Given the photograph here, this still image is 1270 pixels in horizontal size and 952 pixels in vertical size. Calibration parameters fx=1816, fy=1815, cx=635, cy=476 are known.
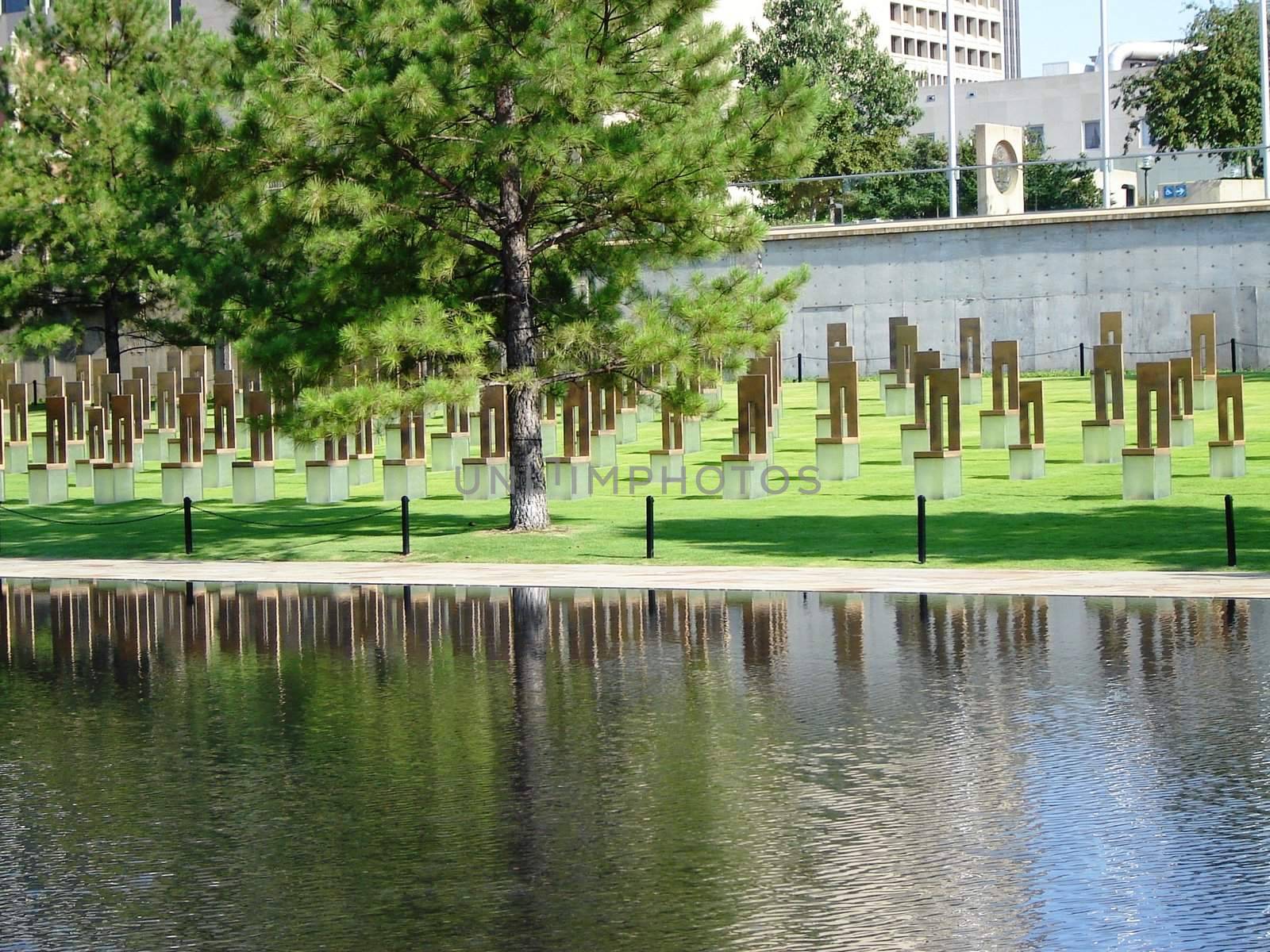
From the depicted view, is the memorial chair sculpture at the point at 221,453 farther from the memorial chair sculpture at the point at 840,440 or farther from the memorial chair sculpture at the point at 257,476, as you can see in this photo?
the memorial chair sculpture at the point at 840,440

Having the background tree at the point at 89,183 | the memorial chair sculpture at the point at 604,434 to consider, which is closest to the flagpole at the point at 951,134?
the memorial chair sculpture at the point at 604,434

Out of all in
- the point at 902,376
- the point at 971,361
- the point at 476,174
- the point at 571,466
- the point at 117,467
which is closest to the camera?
the point at 476,174

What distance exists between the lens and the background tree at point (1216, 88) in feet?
209

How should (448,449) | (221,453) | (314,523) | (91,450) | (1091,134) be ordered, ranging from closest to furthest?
1. (314,523)
2. (221,453)
3. (448,449)
4. (91,450)
5. (1091,134)

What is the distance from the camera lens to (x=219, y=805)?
9.04 metres

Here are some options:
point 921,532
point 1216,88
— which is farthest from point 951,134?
point 921,532

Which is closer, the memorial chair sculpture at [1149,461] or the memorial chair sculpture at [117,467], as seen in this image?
the memorial chair sculpture at [1149,461]

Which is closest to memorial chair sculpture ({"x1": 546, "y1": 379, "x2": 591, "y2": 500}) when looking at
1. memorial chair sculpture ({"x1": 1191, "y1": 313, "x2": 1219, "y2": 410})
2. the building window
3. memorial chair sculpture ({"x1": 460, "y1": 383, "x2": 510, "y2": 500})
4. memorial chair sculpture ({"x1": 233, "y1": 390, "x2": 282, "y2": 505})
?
memorial chair sculpture ({"x1": 460, "y1": 383, "x2": 510, "y2": 500})

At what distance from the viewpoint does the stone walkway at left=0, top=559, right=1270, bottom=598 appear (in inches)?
681

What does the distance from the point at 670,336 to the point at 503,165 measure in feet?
9.83

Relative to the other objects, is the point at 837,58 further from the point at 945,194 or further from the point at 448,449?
the point at 448,449

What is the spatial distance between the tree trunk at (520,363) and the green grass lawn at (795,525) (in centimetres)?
47

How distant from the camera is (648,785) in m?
→ 9.30

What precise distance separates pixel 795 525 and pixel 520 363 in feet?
13.6
